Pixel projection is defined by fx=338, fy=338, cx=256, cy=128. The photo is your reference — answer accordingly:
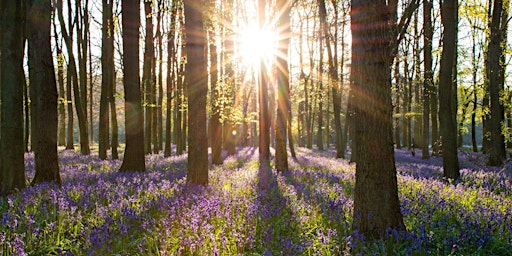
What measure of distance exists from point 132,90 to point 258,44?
8.34 metres

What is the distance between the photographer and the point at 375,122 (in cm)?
470

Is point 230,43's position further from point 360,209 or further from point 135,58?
point 360,209

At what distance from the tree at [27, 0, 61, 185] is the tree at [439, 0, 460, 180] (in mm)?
11841

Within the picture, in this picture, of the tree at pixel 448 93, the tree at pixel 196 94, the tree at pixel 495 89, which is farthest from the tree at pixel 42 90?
the tree at pixel 495 89

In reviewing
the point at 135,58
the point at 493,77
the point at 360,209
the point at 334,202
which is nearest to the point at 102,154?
the point at 135,58

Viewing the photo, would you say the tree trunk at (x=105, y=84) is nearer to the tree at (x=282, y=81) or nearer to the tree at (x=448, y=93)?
the tree at (x=282, y=81)

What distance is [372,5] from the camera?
462cm

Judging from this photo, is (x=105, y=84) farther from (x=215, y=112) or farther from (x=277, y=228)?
(x=277, y=228)

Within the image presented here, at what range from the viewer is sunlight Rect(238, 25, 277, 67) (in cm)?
1617

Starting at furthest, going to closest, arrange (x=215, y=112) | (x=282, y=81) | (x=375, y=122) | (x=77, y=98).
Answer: (x=77, y=98) < (x=282, y=81) < (x=215, y=112) < (x=375, y=122)

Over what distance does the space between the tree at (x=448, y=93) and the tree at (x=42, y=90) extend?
11841mm

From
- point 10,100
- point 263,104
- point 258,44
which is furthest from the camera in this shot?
point 258,44

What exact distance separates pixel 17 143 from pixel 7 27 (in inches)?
107

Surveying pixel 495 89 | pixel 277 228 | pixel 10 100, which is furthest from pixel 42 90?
pixel 495 89
